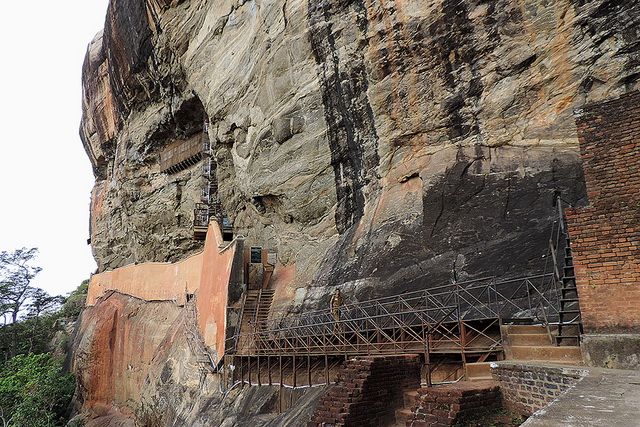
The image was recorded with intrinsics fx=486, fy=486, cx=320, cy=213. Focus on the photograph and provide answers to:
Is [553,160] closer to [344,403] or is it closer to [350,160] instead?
[350,160]

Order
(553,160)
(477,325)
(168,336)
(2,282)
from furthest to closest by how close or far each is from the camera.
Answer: (2,282) → (168,336) → (553,160) → (477,325)

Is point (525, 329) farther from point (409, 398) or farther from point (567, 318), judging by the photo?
point (409, 398)

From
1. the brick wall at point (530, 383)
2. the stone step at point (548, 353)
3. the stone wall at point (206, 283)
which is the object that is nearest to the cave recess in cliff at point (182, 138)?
the stone wall at point (206, 283)

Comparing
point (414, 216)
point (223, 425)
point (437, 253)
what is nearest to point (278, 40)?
point (414, 216)

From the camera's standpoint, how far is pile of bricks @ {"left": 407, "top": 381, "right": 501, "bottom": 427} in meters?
5.75

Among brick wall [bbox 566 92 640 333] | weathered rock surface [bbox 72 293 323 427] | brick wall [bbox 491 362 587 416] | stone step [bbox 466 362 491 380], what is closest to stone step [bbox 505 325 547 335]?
stone step [bbox 466 362 491 380]

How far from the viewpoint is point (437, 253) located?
1159 cm

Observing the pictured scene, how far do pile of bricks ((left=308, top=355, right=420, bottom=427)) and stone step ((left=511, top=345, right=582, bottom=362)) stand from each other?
5.42ft

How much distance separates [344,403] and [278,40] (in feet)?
45.9

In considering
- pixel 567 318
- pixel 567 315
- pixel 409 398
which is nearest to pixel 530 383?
pixel 409 398

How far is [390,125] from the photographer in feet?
46.6

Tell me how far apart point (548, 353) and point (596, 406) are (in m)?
3.67

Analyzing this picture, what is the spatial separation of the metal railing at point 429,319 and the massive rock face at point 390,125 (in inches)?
17.7

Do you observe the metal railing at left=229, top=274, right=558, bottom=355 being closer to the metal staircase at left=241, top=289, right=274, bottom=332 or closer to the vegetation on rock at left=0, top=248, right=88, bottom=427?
the metal staircase at left=241, top=289, right=274, bottom=332
